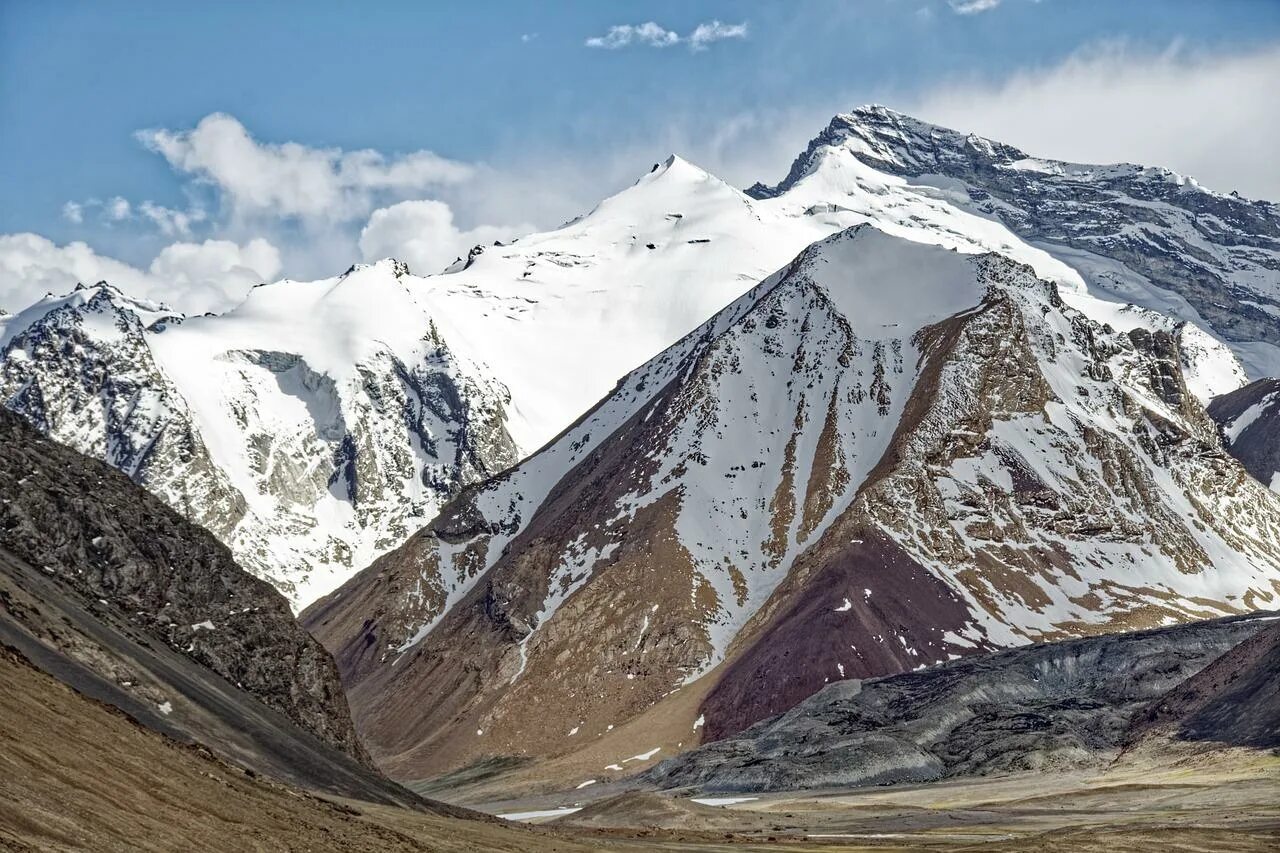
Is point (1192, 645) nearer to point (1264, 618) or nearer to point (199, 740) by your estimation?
point (1264, 618)

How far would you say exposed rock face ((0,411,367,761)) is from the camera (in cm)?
10444

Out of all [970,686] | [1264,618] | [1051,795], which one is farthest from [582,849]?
[1264,618]

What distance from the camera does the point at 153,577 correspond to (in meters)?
113

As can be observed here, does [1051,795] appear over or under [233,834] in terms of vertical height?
under

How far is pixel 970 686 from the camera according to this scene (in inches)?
7195

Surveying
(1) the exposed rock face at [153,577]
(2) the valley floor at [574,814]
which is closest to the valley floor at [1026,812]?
(2) the valley floor at [574,814]

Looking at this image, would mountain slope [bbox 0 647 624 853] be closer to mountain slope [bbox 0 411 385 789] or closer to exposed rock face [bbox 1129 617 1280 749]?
mountain slope [bbox 0 411 385 789]

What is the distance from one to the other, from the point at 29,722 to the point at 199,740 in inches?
874

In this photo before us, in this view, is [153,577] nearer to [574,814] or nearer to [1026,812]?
[574,814]

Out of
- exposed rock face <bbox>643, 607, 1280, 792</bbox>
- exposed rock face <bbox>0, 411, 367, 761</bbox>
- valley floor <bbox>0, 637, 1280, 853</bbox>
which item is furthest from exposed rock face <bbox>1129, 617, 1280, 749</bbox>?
exposed rock face <bbox>0, 411, 367, 761</bbox>

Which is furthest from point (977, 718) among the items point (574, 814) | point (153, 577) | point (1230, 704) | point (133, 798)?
point (133, 798)

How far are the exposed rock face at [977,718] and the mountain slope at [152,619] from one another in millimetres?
63945

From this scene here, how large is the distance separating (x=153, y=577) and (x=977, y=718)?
3960 inches

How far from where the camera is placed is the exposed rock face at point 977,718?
544 ft
